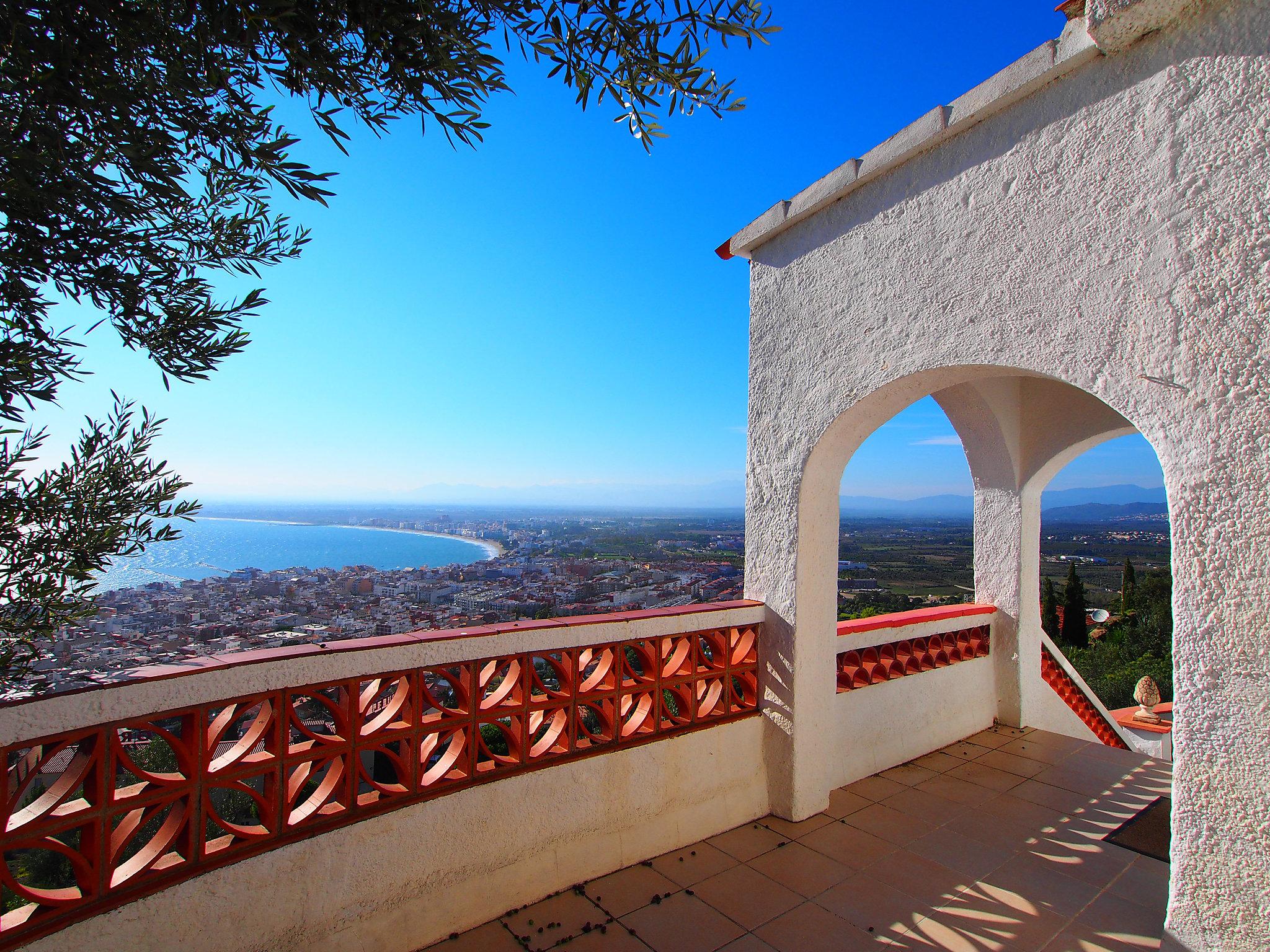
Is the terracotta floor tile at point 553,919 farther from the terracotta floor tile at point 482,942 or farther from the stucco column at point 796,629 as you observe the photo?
the stucco column at point 796,629

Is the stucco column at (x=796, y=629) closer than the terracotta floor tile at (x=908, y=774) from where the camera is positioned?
Yes

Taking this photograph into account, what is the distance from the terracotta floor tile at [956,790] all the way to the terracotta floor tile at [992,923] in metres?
1.15

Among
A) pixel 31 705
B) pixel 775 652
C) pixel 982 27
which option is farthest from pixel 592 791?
pixel 982 27

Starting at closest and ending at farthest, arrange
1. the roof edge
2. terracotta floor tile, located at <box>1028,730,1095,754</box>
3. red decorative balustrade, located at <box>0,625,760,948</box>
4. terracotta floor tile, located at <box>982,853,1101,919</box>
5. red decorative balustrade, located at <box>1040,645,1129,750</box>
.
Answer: red decorative balustrade, located at <box>0,625,760,948</box>, the roof edge, terracotta floor tile, located at <box>982,853,1101,919</box>, terracotta floor tile, located at <box>1028,730,1095,754</box>, red decorative balustrade, located at <box>1040,645,1129,750</box>

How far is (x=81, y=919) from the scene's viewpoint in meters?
1.84

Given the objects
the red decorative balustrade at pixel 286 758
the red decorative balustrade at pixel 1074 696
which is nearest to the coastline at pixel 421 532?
the red decorative balustrade at pixel 286 758

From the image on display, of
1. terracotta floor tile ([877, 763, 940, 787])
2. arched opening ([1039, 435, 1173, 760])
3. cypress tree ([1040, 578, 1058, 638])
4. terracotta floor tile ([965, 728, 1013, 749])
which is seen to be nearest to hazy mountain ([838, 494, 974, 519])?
arched opening ([1039, 435, 1173, 760])

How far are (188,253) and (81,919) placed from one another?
205cm

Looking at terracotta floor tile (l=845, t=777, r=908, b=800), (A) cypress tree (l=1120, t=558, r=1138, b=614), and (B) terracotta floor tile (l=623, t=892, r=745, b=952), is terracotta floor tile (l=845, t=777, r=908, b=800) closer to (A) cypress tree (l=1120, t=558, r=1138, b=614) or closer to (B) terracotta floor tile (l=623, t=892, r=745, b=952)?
(B) terracotta floor tile (l=623, t=892, r=745, b=952)

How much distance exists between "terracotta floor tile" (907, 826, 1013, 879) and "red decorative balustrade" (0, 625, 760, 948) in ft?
4.52

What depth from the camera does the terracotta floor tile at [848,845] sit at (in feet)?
11.1

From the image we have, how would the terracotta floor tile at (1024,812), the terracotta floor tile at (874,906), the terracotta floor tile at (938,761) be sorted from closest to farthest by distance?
the terracotta floor tile at (874,906)
the terracotta floor tile at (1024,812)
the terracotta floor tile at (938,761)

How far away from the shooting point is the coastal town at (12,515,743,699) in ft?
6.61

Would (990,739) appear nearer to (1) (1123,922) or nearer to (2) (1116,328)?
(1) (1123,922)
